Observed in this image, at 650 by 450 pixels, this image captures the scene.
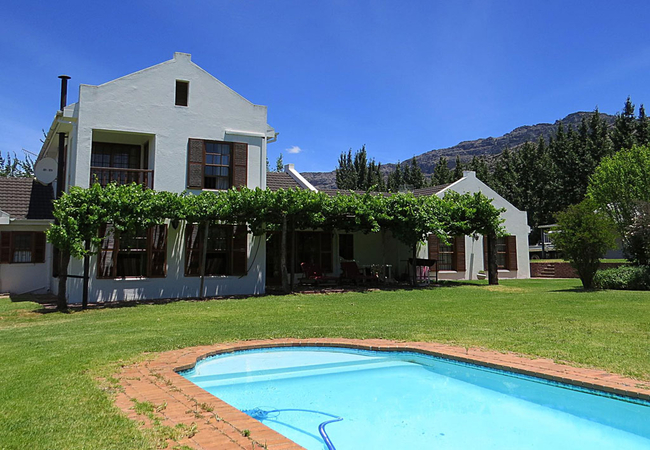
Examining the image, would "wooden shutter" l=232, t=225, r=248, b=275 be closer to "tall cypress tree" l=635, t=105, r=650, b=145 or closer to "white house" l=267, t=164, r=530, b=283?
"white house" l=267, t=164, r=530, b=283

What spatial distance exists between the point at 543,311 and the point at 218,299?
9040 millimetres

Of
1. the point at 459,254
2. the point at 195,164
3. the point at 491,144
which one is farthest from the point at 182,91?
the point at 491,144

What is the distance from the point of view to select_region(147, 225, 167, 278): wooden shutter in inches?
561

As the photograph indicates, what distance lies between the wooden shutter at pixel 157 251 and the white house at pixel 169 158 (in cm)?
3

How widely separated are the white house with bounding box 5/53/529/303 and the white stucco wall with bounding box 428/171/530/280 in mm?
10521

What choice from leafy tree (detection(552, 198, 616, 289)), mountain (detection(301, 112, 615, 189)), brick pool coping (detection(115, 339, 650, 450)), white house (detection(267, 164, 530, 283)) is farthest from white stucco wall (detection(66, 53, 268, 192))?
mountain (detection(301, 112, 615, 189))

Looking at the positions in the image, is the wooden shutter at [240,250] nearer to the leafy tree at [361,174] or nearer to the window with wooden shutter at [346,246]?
the window with wooden shutter at [346,246]

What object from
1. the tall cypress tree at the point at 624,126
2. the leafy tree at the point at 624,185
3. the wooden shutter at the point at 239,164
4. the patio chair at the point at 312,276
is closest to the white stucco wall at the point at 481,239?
the leafy tree at the point at 624,185

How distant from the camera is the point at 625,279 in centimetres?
1525

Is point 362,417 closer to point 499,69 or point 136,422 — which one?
point 136,422

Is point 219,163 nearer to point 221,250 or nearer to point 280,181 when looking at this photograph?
point 221,250

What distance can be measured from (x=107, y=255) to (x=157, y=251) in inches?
56.3

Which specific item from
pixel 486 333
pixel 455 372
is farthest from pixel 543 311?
pixel 455 372

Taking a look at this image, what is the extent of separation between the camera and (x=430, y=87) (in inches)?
763
